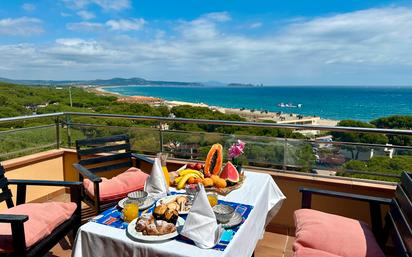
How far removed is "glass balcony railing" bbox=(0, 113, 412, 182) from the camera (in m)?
2.88

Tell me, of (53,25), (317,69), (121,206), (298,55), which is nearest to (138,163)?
(121,206)

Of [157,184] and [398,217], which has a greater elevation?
[157,184]

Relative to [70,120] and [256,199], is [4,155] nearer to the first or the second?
[70,120]

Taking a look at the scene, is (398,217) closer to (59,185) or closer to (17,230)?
(17,230)

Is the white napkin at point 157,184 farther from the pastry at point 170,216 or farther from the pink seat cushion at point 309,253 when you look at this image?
the pink seat cushion at point 309,253

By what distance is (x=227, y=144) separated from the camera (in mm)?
3498

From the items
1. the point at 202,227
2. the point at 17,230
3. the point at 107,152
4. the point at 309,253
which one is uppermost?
the point at 202,227

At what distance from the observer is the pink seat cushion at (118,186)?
2678 mm

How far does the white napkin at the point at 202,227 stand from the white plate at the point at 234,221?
0.10 meters

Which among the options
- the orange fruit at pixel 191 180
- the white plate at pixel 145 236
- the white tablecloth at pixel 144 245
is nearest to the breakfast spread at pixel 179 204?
the white plate at pixel 145 236

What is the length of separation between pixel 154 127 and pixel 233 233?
8.64ft

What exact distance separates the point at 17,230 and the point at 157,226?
99cm

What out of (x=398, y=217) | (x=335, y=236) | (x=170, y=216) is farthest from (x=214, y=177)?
(x=398, y=217)

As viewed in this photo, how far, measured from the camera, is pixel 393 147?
2783mm
